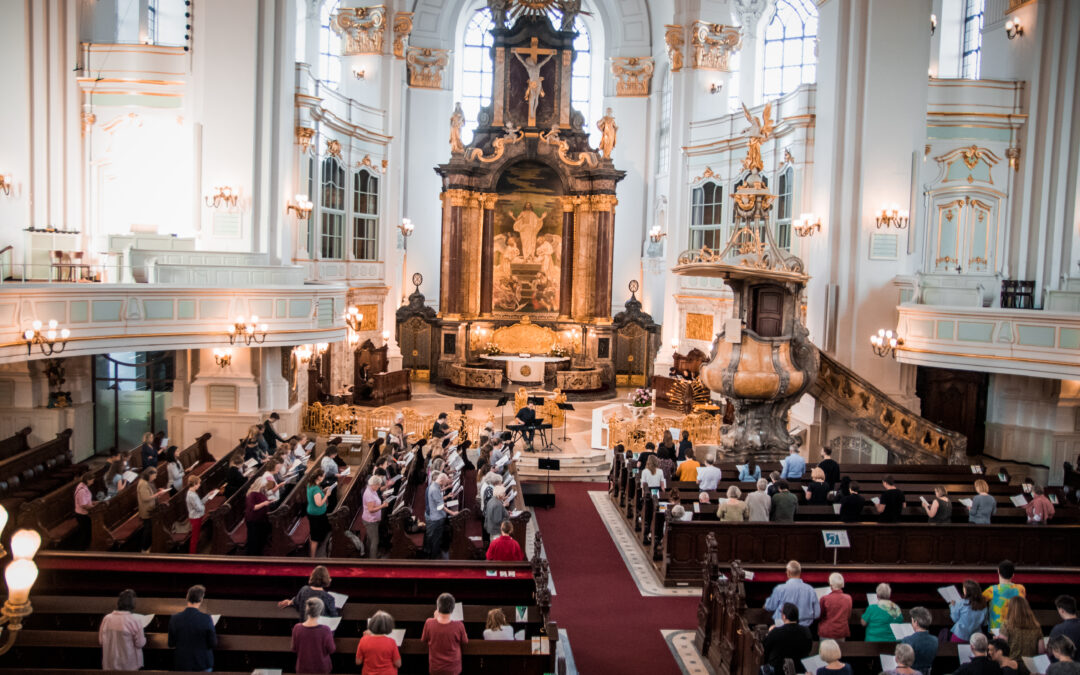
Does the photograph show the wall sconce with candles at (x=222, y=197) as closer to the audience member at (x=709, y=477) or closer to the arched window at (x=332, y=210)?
the arched window at (x=332, y=210)

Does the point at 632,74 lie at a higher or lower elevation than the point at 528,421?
higher

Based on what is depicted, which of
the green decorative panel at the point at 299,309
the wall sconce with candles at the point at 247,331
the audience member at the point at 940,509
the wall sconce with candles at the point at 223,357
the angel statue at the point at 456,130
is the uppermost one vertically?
the angel statue at the point at 456,130

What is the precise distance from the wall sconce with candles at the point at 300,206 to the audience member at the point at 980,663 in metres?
18.7

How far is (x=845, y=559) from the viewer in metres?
12.4

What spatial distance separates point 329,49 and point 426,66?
11.8 ft

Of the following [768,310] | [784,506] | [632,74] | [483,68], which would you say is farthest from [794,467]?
[483,68]

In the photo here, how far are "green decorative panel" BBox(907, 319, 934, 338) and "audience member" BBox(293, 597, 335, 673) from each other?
14.7 m

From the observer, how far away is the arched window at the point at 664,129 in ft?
103

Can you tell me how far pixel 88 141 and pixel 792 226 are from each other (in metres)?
17.1

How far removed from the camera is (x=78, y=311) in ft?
49.8

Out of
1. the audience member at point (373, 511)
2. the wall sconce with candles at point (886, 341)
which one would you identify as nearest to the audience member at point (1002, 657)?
the audience member at point (373, 511)

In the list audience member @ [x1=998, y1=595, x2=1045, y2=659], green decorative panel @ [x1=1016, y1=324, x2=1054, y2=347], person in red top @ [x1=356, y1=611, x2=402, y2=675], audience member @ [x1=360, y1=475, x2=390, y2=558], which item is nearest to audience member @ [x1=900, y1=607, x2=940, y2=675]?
audience member @ [x1=998, y1=595, x2=1045, y2=659]

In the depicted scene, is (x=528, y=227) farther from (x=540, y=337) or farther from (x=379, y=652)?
(x=379, y=652)

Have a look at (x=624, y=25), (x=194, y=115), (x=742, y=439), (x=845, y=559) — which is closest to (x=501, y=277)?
(x=624, y=25)
